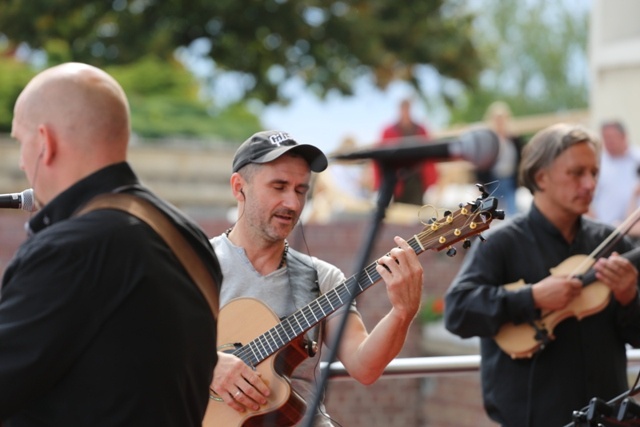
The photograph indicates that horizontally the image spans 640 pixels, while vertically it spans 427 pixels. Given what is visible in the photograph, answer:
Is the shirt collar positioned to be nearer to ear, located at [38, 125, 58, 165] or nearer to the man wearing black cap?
ear, located at [38, 125, 58, 165]

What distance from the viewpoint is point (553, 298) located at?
504 centimetres

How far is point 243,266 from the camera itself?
447cm

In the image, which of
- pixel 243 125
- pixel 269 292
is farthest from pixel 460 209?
pixel 243 125

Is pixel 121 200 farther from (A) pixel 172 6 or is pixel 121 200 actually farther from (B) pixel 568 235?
(A) pixel 172 6

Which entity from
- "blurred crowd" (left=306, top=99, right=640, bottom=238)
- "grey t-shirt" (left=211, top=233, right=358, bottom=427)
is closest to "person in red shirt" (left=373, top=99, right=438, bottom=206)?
"blurred crowd" (left=306, top=99, right=640, bottom=238)

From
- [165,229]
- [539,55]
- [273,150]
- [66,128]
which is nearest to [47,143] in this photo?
[66,128]

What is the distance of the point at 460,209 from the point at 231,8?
16857 millimetres

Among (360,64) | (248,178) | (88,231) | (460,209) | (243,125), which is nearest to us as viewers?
(88,231)

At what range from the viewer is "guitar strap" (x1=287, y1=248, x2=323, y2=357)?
14.4 ft

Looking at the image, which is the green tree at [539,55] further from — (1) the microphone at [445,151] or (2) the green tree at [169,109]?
(1) the microphone at [445,151]

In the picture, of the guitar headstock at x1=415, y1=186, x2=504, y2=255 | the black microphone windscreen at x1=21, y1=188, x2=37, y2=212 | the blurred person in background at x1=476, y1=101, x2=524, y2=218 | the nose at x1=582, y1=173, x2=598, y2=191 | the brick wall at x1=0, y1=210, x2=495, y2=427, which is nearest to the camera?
the black microphone windscreen at x1=21, y1=188, x2=37, y2=212

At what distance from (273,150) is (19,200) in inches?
37.7

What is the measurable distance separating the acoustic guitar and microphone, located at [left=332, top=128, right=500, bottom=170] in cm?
119

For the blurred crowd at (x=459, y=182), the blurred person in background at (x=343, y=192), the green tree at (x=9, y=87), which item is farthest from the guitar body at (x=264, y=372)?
the green tree at (x=9, y=87)
